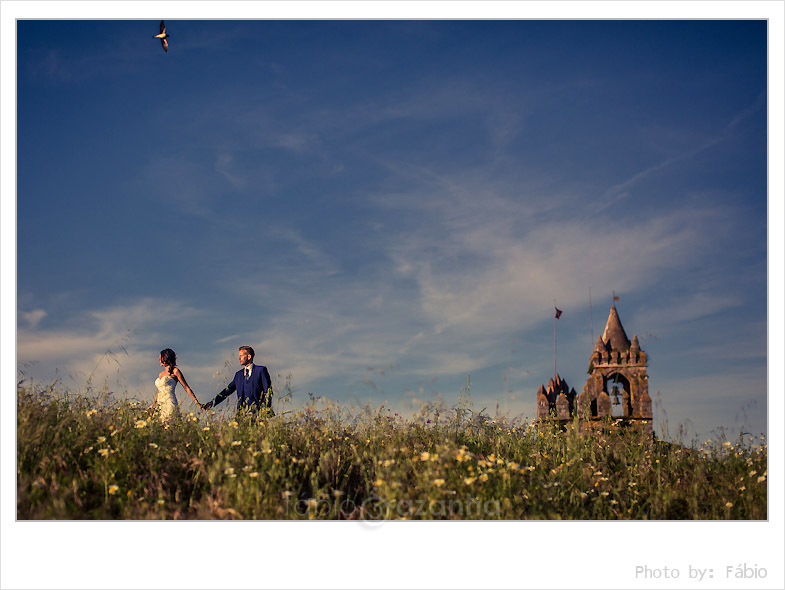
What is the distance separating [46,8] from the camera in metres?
5.80

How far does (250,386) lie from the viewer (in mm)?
9469

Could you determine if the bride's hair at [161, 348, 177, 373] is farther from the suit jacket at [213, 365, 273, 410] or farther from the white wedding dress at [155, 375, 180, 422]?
the suit jacket at [213, 365, 273, 410]

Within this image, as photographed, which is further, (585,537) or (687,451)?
(687,451)

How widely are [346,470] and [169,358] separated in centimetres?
425

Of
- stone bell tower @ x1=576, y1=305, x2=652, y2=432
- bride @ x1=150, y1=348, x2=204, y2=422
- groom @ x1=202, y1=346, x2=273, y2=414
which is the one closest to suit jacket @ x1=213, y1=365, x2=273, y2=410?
groom @ x1=202, y1=346, x2=273, y2=414

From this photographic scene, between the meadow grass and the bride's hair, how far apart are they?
1.37 metres

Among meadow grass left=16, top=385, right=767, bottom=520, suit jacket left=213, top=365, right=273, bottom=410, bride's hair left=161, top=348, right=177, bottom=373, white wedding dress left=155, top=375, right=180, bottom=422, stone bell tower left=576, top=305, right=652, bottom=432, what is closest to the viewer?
meadow grass left=16, top=385, right=767, bottom=520

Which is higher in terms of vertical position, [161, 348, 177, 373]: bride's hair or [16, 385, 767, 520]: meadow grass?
[161, 348, 177, 373]: bride's hair

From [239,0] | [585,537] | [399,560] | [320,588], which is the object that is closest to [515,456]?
[585,537]

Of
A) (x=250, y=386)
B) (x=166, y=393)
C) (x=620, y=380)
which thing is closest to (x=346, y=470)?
(x=250, y=386)

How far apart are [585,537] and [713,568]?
3.44 feet

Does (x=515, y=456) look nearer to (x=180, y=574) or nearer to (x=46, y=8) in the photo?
(x=180, y=574)

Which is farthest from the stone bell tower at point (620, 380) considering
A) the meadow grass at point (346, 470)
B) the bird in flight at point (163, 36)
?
the bird in flight at point (163, 36)

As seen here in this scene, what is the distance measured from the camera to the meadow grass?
5.57 m
